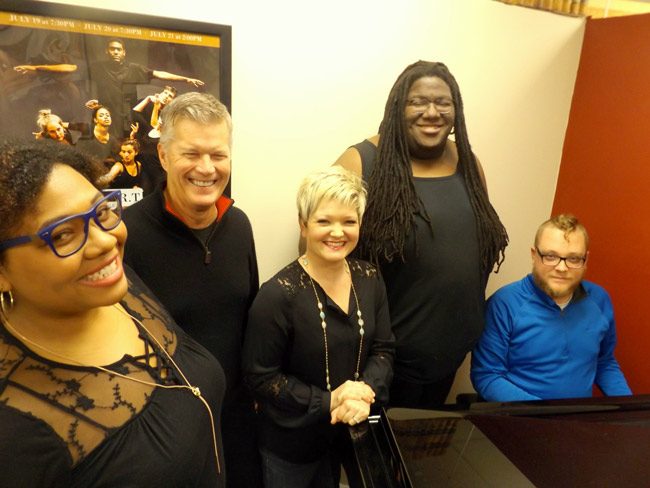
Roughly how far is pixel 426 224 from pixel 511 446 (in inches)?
26.7

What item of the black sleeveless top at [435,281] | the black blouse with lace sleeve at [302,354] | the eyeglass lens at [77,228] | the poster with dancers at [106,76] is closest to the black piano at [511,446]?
the black blouse with lace sleeve at [302,354]

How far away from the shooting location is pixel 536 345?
5.54 ft

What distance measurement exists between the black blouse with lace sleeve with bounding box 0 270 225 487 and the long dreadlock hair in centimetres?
75

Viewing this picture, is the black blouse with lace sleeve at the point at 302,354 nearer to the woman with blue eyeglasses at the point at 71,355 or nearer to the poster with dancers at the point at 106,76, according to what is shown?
the woman with blue eyeglasses at the point at 71,355

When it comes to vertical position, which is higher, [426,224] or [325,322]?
[426,224]

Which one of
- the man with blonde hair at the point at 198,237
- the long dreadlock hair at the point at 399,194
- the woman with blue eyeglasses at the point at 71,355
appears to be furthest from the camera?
the long dreadlock hair at the point at 399,194

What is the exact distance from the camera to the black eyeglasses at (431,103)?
1.50m

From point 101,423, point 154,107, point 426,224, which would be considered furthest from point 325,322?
point 154,107

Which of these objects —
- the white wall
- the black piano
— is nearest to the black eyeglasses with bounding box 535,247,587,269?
the black piano

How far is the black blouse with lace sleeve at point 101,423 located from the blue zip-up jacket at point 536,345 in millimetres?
1131

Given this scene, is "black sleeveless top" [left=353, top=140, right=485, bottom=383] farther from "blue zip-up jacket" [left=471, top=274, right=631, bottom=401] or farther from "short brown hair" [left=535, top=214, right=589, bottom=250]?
"short brown hair" [left=535, top=214, right=589, bottom=250]

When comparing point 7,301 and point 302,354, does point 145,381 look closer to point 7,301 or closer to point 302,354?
point 7,301

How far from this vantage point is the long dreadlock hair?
150 centimetres

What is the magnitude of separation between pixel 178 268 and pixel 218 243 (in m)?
0.14
